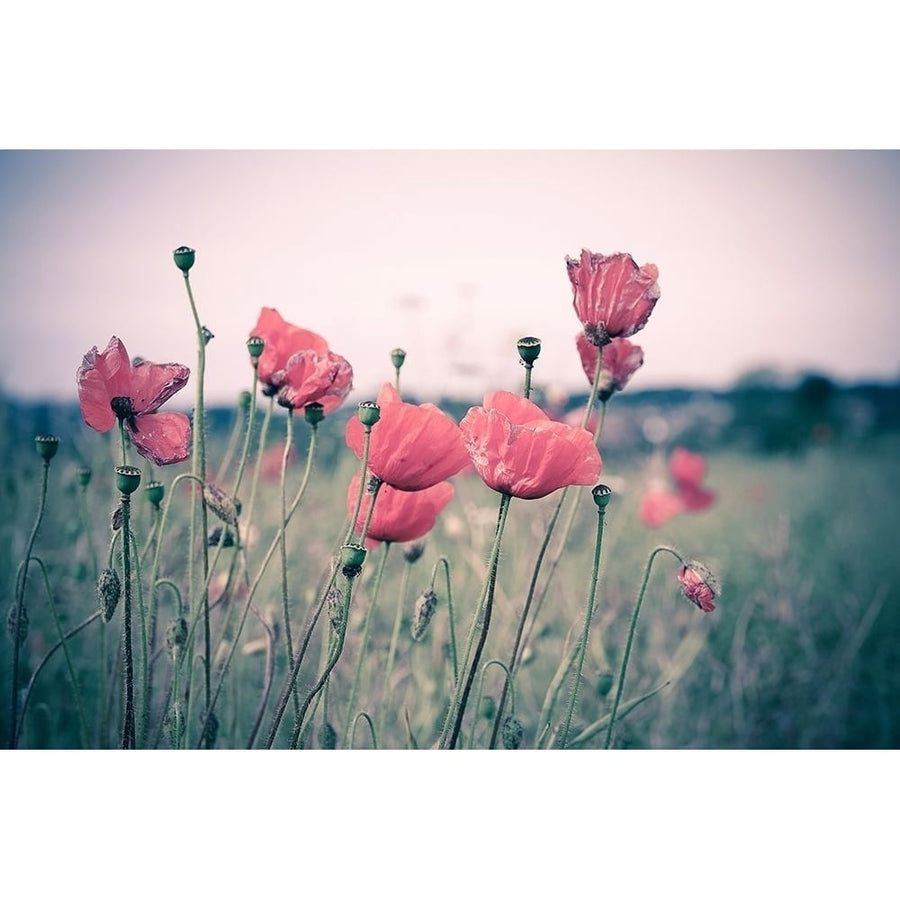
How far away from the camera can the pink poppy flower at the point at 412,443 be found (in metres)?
0.85

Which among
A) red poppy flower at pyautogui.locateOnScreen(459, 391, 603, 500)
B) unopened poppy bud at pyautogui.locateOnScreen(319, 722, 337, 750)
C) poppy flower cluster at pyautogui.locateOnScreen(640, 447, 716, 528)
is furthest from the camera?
poppy flower cluster at pyautogui.locateOnScreen(640, 447, 716, 528)

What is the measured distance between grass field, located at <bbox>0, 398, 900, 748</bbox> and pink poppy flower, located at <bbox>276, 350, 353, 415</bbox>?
7.8 inches

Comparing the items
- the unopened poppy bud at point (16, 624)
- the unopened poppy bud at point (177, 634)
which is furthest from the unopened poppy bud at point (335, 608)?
the unopened poppy bud at point (16, 624)

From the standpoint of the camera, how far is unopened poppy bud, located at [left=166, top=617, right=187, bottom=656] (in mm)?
953

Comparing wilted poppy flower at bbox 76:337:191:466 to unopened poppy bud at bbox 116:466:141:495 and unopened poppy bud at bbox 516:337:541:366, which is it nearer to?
unopened poppy bud at bbox 116:466:141:495

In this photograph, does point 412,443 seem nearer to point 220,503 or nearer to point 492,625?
point 220,503

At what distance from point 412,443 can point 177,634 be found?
0.39 metres

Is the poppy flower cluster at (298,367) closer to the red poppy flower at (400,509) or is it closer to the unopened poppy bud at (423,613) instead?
the red poppy flower at (400,509)

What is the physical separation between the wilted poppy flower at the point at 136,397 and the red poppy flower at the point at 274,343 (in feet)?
0.30

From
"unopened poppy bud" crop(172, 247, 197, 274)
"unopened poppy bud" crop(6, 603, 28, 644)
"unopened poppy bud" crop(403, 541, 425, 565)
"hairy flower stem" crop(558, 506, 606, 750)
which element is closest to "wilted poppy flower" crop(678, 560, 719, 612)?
"hairy flower stem" crop(558, 506, 606, 750)
